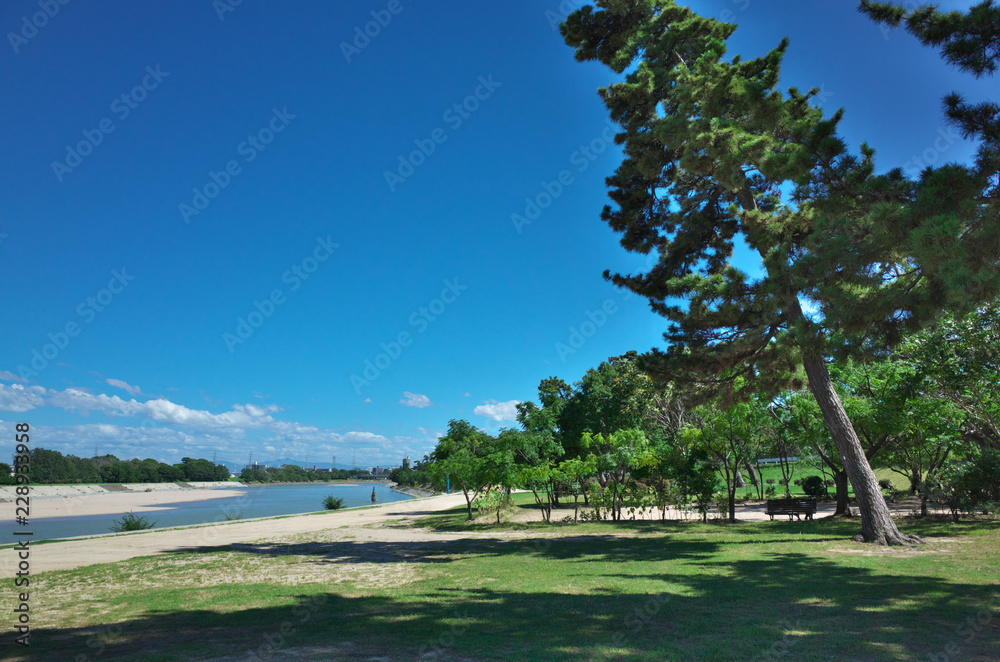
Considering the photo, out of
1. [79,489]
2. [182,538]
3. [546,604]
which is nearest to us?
[546,604]

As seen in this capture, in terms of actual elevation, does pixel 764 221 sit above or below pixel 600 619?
above

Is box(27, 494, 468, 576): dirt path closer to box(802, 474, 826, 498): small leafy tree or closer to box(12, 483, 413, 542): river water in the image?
box(12, 483, 413, 542): river water

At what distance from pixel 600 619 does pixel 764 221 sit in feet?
27.9

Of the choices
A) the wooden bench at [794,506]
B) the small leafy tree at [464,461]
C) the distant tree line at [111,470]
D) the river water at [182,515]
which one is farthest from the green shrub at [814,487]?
the distant tree line at [111,470]

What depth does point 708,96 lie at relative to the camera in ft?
33.2

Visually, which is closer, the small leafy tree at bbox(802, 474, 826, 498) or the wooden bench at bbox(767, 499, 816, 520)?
the wooden bench at bbox(767, 499, 816, 520)

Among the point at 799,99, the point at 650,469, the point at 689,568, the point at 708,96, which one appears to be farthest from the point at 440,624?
the point at 650,469

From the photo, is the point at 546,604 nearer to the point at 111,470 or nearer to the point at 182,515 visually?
the point at 182,515

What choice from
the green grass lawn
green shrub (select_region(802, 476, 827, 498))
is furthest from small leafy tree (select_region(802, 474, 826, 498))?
the green grass lawn

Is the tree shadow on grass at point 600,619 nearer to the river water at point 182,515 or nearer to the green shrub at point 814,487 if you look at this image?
the river water at point 182,515

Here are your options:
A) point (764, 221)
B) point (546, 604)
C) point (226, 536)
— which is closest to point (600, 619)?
point (546, 604)

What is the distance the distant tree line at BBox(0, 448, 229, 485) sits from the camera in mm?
67375

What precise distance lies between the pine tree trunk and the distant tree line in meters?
58.8

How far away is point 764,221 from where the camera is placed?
1062 centimetres
